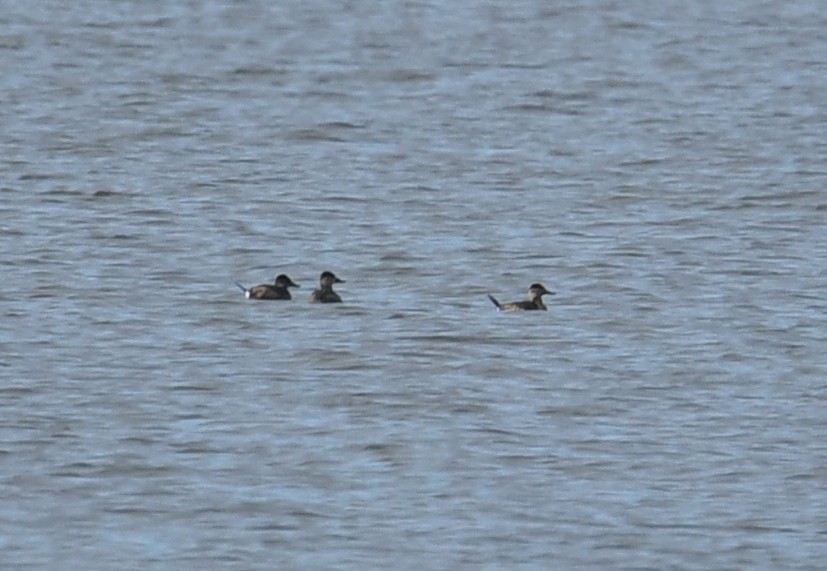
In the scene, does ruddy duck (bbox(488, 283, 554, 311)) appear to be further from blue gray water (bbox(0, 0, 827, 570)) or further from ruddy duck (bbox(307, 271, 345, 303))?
ruddy duck (bbox(307, 271, 345, 303))

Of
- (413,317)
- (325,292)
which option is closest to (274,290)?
(325,292)

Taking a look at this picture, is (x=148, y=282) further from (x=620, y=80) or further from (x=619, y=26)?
(x=619, y=26)

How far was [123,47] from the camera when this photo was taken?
31000mm

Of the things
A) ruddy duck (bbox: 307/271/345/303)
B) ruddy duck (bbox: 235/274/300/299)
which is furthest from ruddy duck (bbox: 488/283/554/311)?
ruddy duck (bbox: 235/274/300/299)

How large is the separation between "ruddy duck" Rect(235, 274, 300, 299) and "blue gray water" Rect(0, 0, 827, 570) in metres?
0.09

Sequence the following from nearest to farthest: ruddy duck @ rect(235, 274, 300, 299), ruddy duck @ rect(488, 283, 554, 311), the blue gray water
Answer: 1. the blue gray water
2. ruddy duck @ rect(488, 283, 554, 311)
3. ruddy duck @ rect(235, 274, 300, 299)

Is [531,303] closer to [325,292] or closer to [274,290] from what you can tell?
[325,292]

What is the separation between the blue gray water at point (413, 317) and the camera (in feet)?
35.3

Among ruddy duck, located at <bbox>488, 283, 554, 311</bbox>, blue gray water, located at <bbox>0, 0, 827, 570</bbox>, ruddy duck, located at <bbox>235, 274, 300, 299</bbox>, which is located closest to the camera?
blue gray water, located at <bbox>0, 0, 827, 570</bbox>

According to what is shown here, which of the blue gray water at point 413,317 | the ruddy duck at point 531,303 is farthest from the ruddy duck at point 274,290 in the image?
the ruddy duck at point 531,303

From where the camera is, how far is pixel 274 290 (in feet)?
50.5

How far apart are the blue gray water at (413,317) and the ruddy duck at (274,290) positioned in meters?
0.09

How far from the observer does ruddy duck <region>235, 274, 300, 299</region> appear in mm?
15344

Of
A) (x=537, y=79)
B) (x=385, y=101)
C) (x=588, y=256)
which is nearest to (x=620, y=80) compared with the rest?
(x=537, y=79)
